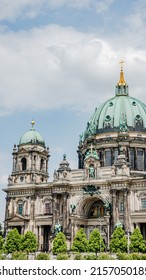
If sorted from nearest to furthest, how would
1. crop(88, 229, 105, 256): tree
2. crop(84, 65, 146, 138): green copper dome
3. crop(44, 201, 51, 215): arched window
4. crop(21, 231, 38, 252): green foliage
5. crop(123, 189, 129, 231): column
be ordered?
crop(88, 229, 105, 256): tree → crop(123, 189, 129, 231): column → crop(21, 231, 38, 252): green foliage → crop(44, 201, 51, 215): arched window → crop(84, 65, 146, 138): green copper dome

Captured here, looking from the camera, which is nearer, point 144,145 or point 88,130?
point 144,145

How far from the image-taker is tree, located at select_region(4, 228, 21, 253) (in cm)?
7294

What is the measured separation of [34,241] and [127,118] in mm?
33691

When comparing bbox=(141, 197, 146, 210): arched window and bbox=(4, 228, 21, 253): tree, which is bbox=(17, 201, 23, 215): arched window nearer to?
bbox=(4, 228, 21, 253): tree

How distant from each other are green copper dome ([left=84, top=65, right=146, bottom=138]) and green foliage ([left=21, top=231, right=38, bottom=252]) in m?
27.4

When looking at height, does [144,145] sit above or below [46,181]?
above

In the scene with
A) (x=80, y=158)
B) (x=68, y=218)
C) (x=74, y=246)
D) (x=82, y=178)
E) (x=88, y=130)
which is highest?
(x=88, y=130)

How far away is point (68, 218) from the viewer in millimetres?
76188

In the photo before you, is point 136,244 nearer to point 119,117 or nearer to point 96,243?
point 96,243

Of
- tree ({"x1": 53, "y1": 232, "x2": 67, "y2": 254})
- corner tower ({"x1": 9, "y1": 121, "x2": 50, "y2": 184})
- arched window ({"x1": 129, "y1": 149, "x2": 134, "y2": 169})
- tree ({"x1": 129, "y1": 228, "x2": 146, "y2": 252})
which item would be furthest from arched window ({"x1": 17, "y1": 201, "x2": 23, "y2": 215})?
tree ({"x1": 129, "y1": 228, "x2": 146, "y2": 252})

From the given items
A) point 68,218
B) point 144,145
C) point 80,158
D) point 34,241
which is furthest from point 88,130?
point 34,241

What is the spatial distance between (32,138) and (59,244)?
2620 centimetres

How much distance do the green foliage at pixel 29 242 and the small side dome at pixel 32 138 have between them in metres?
20.9
